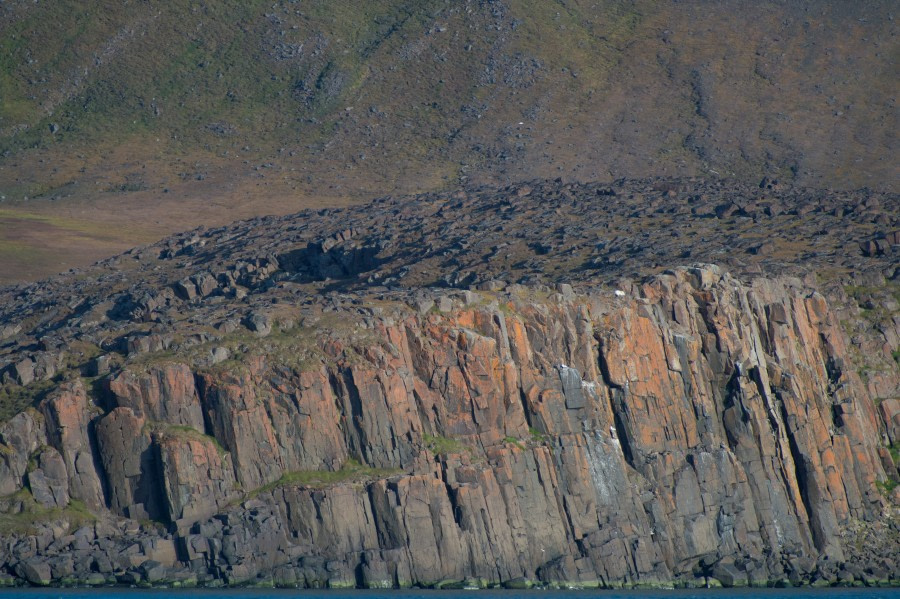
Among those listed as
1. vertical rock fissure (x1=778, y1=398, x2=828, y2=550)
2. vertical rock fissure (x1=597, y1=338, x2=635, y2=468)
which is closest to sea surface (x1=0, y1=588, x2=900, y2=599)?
vertical rock fissure (x1=778, y1=398, x2=828, y2=550)

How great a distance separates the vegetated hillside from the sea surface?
8314 centimetres

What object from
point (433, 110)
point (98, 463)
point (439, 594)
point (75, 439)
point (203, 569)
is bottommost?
point (439, 594)

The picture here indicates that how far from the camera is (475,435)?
278ft

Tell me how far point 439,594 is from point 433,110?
113 meters

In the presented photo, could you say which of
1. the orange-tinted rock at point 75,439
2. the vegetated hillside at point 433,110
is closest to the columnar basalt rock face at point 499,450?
the orange-tinted rock at point 75,439

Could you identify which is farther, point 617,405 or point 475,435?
point 617,405

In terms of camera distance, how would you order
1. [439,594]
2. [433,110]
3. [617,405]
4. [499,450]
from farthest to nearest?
[433,110] < [617,405] < [499,450] < [439,594]

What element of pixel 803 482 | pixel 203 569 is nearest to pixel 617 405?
pixel 803 482

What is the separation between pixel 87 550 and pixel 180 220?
84.5 meters

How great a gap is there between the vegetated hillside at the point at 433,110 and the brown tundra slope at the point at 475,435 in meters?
65.0

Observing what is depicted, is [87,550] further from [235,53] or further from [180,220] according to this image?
[235,53]

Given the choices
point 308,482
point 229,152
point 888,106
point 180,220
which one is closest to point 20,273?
point 180,220

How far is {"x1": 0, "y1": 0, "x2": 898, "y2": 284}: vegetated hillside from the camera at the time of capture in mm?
169750

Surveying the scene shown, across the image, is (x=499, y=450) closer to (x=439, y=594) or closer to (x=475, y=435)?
(x=475, y=435)
